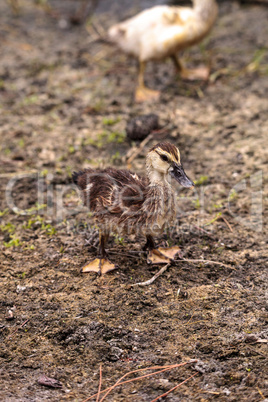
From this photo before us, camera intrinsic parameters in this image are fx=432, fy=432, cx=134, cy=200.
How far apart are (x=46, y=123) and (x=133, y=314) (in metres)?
3.36

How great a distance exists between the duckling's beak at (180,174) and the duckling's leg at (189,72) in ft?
11.8

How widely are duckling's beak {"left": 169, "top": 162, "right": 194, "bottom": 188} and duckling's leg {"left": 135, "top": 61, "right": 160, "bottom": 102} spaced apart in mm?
3012

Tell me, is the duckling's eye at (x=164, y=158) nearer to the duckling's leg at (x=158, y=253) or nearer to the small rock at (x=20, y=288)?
the duckling's leg at (x=158, y=253)

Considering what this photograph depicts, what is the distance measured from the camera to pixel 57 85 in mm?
6480

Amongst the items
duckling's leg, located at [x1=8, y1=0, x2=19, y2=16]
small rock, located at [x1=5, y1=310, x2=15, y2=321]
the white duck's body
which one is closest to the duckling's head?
small rock, located at [x1=5, y1=310, x2=15, y2=321]

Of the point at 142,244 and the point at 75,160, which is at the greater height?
the point at 75,160

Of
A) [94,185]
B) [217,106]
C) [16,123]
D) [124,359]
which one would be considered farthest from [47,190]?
[217,106]

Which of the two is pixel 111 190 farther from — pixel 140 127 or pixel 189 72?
pixel 189 72

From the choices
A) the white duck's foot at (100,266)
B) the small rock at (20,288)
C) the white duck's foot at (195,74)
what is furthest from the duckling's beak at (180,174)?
the white duck's foot at (195,74)

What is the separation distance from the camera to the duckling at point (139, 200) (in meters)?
3.17

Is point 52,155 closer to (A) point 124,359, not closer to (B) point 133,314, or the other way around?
(B) point 133,314

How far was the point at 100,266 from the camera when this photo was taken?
3361 millimetres

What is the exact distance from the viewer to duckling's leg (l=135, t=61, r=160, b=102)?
5977 millimetres

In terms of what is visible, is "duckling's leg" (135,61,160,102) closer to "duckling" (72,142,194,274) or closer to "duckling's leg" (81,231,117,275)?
"duckling" (72,142,194,274)
